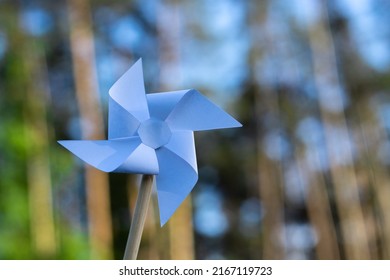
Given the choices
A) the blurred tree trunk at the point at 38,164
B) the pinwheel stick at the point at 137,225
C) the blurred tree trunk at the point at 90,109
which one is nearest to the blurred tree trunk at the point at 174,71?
the blurred tree trunk at the point at 90,109

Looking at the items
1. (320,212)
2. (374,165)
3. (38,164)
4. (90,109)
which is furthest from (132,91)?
(320,212)

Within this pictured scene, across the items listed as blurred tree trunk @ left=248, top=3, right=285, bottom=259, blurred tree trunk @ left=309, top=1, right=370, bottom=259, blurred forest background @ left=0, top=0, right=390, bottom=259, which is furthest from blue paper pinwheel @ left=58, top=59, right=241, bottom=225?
blurred tree trunk @ left=248, top=3, right=285, bottom=259

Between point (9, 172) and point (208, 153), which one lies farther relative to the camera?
point (208, 153)


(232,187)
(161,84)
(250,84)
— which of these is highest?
(250,84)

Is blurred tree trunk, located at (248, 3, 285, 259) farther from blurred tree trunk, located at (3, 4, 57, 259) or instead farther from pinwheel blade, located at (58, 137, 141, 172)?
pinwheel blade, located at (58, 137, 141, 172)

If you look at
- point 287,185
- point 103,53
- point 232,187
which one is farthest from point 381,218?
point 103,53

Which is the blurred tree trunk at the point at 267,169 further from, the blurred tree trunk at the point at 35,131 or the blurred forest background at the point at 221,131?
the blurred tree trunk at the point at 35,131
